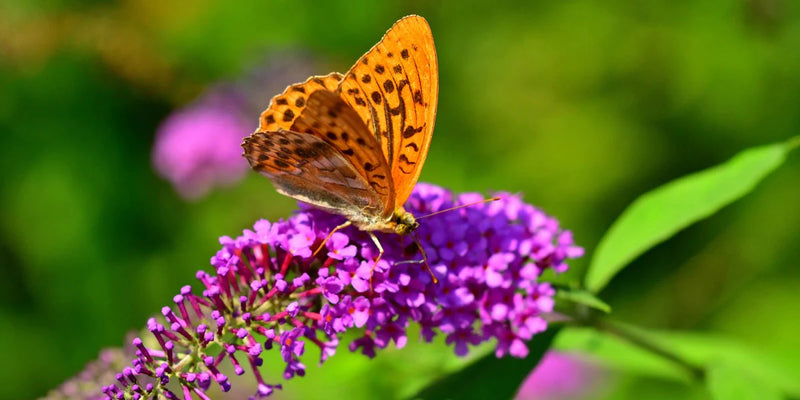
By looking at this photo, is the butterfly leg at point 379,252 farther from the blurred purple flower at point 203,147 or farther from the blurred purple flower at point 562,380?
the blurred purple flower at point 203,147

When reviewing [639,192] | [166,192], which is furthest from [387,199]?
[166,192]

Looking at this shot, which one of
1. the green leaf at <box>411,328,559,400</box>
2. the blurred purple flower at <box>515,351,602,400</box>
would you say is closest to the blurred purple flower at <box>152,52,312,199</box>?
the blurred purple flower at <box>515,351,602,400</box>

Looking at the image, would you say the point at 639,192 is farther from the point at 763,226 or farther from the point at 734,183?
the point at 734,183

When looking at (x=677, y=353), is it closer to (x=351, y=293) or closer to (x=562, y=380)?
(x=351, y=293)

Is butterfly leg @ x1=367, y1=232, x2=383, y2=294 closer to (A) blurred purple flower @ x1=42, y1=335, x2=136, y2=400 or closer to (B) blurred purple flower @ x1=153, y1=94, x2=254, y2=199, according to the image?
(A) blurred purple flower @ x1=42, y1=335, x2=136, y2=400

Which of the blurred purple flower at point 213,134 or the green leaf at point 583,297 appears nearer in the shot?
the green leaf at point 583,297

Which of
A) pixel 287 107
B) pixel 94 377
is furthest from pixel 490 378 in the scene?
pixel 94 377

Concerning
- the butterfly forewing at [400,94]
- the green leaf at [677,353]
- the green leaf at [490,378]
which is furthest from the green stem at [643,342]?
the butterfly forewing at [400,94]
